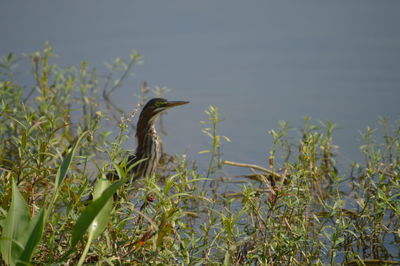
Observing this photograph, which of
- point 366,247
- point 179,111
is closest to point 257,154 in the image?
point 179,111

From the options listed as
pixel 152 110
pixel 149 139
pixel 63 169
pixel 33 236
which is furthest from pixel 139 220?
pixel 152 110

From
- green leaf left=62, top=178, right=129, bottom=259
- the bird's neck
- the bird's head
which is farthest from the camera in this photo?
the bird's head

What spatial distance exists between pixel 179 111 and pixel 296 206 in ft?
11.1

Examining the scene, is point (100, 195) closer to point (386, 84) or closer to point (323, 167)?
point (323, 167)

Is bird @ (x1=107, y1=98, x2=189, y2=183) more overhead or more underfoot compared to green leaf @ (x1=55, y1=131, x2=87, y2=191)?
more overhead

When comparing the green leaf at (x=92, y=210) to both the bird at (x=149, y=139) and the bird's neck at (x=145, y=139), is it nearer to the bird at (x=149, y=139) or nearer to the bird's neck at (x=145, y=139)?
the bird at (x=149, y=139)

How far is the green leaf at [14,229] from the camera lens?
71.1 inches

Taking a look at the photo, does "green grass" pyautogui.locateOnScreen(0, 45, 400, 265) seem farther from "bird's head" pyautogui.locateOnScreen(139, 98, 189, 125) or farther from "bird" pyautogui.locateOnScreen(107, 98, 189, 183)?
"bird's head" pyautogui.locateOnScreen(139, 98, 189, 125)

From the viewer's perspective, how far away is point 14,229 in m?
1.83

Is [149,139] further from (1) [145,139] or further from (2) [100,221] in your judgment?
(2) [100,221]

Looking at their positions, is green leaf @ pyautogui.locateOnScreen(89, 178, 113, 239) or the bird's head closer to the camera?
green leaf @ pyautogui.locateOnScreen(89, 178, 113, 239)

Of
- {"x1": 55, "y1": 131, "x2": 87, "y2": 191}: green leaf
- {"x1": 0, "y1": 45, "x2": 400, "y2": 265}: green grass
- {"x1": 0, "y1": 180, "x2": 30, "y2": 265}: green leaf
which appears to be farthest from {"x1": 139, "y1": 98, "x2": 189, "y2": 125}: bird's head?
{"x1": 0, "y1": 180, "x2": 30, "y2": 265}: green leaf

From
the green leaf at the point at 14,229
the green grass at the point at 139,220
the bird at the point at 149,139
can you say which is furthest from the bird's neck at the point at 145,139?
the green leaf at the point at 14,229

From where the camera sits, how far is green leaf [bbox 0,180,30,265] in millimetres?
1806
